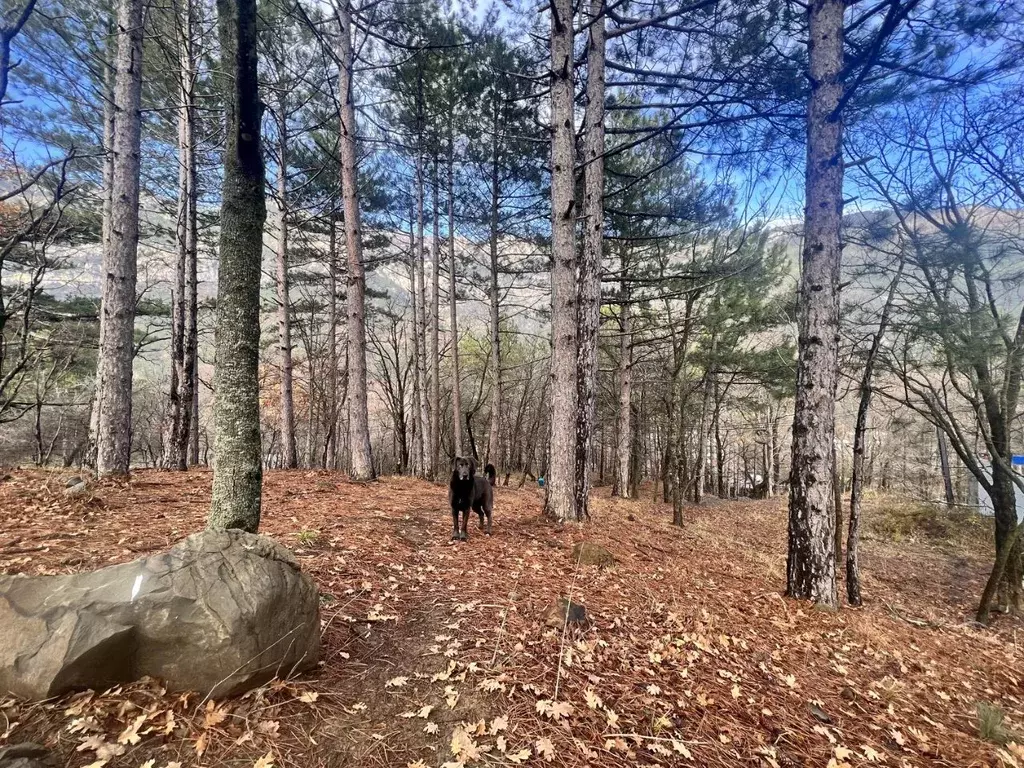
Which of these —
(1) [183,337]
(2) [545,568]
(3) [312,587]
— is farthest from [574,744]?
(1) [183,337]

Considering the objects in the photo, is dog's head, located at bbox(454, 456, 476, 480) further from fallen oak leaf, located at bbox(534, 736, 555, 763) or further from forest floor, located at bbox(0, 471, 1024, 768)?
fallen oak leaf, located at bbox(534, 736, 555, 763)

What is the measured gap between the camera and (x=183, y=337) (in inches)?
428

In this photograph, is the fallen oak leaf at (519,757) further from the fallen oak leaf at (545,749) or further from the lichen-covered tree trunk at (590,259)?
the lichen-covered tree trunk at (590,259)

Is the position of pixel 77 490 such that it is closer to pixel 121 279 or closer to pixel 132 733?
pixel 121 279

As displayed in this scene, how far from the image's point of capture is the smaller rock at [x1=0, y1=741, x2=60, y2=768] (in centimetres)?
173

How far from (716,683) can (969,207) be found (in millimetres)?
9019

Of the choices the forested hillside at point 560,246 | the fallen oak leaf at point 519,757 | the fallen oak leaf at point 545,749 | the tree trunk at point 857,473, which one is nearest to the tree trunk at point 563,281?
the forested hillside at point 560,246

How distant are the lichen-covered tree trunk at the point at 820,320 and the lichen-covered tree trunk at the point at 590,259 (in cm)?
360

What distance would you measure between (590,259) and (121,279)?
7.46m

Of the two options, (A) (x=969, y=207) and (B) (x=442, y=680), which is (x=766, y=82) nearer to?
(A) (x=969, y=207)

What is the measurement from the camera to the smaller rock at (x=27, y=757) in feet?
5.68

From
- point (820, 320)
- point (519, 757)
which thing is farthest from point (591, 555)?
point (820, 320)

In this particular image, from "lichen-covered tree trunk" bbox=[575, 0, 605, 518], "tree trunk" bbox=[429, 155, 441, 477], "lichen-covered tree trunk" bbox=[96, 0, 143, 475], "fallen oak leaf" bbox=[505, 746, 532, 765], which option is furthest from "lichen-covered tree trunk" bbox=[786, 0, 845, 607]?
"tree trunk" bbox=[429, 155, 441, 477]

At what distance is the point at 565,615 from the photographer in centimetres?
374
